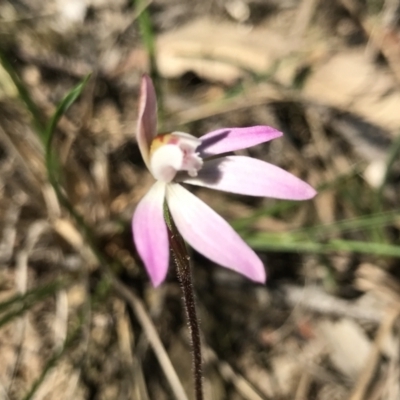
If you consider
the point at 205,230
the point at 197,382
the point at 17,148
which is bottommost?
the point at 197,382

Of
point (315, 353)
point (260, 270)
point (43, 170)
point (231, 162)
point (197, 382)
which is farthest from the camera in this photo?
point (43, 170)

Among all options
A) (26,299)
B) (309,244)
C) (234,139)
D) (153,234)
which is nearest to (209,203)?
(309,244)

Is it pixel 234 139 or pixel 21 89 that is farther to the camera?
pixel 21 89

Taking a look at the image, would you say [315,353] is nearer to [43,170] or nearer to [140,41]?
[43,170]

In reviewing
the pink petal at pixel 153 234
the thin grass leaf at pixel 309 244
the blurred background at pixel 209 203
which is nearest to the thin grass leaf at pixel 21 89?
the blurred background at pixel 209 203

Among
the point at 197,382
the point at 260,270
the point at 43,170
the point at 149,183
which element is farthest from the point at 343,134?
the point at 260,270

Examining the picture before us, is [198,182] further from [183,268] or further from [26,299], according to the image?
[26,299]

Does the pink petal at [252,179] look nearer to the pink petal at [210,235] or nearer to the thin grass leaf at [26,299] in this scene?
the pink petal at [210,235]
